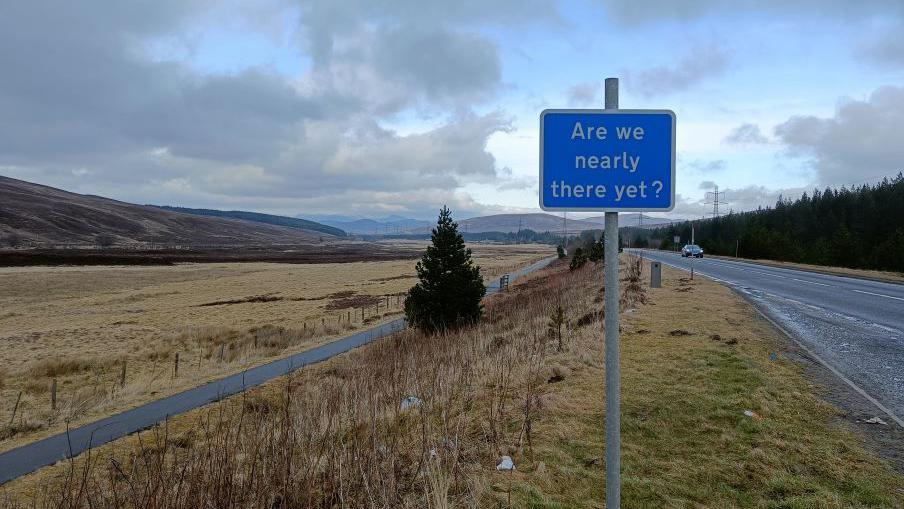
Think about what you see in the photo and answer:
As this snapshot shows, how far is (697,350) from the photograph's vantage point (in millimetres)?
9492

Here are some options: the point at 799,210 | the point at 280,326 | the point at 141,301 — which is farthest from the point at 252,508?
the point at 799,210

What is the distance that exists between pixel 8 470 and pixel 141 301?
119 ft

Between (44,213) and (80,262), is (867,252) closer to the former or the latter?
(80,262)

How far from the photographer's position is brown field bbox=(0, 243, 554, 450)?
576 inches

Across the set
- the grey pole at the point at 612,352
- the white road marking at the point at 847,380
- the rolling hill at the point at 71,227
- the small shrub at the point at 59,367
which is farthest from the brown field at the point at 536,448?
the rolling hill at the point at 71,227

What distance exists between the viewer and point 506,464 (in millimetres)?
4812

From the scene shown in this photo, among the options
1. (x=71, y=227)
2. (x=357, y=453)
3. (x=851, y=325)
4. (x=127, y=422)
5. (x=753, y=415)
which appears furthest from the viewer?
(x=71, y=227)

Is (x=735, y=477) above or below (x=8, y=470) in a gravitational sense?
above

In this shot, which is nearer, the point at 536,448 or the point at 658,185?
the point at 658,185

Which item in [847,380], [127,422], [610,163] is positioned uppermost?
[610,163]

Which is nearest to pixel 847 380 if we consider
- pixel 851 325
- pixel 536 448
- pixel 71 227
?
pixel 536 448

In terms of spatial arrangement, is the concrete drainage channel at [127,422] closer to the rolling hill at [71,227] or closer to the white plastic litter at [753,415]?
the white plastic litter at [753,415]

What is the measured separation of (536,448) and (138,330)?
28809mm

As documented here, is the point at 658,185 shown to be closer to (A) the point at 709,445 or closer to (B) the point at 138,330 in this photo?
(A) the point at 709,445
